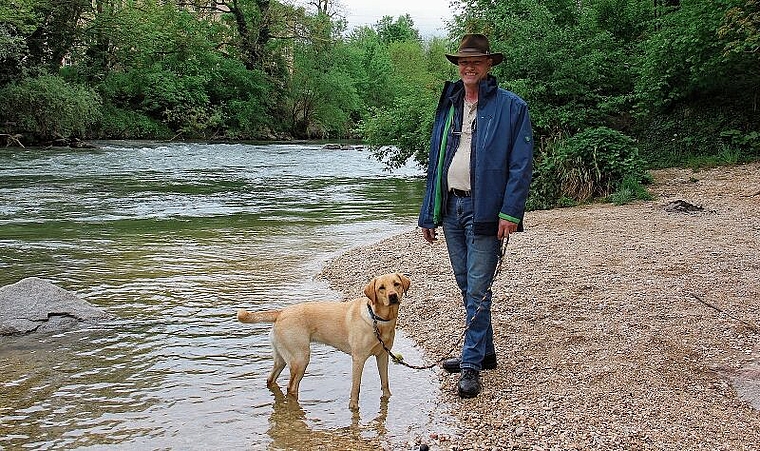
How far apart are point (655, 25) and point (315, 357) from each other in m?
16.0

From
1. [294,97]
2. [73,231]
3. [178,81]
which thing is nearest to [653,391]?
[73,231]

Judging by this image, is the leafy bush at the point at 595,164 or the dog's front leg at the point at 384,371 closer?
the dog's front leg at the point at 384,371

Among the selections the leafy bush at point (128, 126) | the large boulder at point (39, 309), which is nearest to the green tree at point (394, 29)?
the leafy bush at point (128, 126)

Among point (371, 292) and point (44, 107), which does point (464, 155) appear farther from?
point (44, 107)

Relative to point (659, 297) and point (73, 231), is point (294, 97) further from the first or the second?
point (659, 297)

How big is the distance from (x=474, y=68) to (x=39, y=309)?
15.7 feet

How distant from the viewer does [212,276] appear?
9.11m

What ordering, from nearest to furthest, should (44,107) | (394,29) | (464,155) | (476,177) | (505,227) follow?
1. (505,227)
2. (476,177)
3. (464,155)
4. (44,107)
5. (394,29)

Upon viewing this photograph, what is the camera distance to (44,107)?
107 ft

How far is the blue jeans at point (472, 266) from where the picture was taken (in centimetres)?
476

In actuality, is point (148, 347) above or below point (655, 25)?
below

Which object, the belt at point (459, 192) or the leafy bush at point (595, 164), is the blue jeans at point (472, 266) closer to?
the belt at point (459, 192)

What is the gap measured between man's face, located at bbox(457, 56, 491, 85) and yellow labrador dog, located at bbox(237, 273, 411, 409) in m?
1.40

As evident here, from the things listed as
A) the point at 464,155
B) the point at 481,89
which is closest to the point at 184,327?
the point at 464,155
